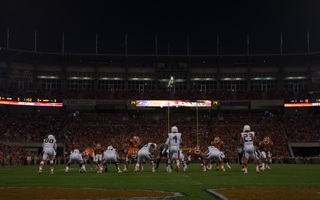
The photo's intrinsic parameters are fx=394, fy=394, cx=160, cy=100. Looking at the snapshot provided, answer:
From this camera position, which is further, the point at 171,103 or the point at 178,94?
the point at 178,94

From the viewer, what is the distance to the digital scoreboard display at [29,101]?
59.5 meters

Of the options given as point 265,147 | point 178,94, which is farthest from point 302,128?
point 265,147

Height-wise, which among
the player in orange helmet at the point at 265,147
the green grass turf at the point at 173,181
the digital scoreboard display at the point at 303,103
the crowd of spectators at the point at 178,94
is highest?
the crowd of spectators at the point at 178,94

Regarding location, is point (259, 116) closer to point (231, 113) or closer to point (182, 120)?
point (231, 113)

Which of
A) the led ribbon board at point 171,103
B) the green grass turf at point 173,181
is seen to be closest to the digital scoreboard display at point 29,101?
the led ribbon board at point 171,103

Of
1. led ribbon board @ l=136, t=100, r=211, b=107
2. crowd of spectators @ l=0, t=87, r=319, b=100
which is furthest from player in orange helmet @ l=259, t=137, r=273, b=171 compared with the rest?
crowd of spectators @ l=0, t=87, r=319, b=100

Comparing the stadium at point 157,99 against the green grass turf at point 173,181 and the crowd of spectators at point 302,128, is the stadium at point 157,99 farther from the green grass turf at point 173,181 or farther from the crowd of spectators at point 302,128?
the green grass turf at point 173,181

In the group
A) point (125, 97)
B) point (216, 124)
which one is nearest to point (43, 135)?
point (125, 97)

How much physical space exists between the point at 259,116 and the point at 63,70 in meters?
35.4

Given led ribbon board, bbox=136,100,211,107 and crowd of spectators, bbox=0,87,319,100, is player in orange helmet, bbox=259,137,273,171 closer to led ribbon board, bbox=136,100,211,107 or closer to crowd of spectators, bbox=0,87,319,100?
led ribbon board, bbox=136,100,211,107

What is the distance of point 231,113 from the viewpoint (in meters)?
69.6

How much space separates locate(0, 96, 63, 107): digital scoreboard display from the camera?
59.5 m

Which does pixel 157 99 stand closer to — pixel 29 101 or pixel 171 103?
pixel 171 103

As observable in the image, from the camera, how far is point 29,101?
61594 millimetres
